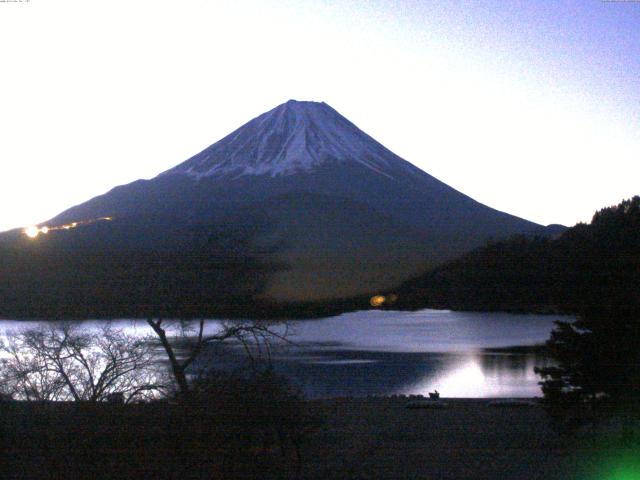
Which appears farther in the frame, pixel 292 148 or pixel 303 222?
pixel 292 148

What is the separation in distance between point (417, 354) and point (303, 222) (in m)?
0.96

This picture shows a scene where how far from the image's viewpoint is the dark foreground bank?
7.60 ft

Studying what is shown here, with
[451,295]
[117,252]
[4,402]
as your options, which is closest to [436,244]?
[451,295]

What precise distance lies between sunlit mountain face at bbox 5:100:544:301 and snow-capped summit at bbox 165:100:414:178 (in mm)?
85

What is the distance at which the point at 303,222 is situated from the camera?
406 centimetres

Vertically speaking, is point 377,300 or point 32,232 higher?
point 32,232

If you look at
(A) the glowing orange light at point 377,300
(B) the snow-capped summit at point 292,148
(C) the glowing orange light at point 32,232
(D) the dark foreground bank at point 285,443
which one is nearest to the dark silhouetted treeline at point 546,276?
(A) the glowing orange light at point 377,300

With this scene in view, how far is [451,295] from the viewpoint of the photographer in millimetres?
4016

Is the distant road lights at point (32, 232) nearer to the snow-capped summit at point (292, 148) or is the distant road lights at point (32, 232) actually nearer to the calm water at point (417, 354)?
the calm water at point (417, 354)

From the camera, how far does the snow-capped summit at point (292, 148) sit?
1058 cm

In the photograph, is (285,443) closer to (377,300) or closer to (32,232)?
(377,300)

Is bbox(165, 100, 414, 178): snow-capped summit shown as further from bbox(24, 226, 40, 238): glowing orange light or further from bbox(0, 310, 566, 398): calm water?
bbox(24, 226, 40, 238): glowing orange light

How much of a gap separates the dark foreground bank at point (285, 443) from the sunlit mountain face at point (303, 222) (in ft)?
1.65

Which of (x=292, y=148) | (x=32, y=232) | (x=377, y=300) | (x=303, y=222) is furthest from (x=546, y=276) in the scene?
(x=292, y=148)
